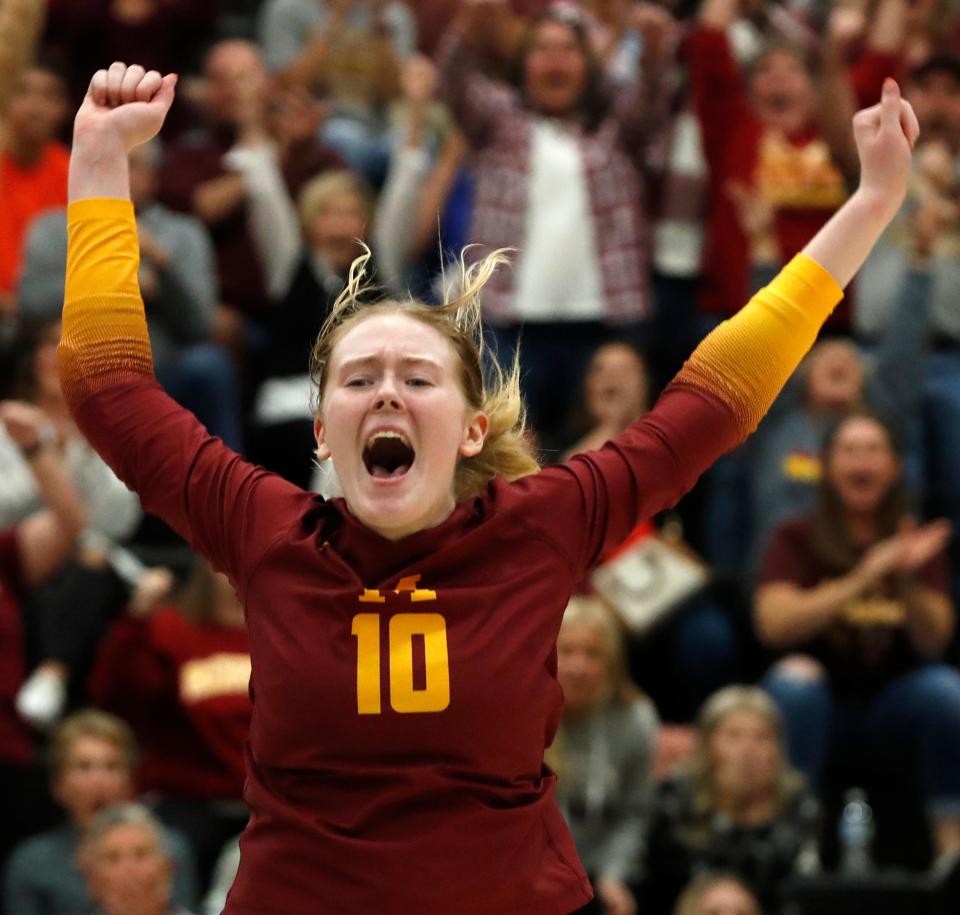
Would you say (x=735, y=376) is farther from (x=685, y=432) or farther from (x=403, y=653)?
(x=403, y=653)

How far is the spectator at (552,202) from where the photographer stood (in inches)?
259

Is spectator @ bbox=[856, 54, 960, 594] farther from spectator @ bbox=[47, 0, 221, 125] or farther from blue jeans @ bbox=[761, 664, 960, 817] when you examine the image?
spectator @ bbox=[47, 0, 221, 125]

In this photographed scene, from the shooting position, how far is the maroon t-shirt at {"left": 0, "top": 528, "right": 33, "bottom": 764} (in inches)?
207

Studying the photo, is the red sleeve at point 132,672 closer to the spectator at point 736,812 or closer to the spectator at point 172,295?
the spectator at point 172,295

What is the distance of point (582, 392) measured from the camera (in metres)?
6.21

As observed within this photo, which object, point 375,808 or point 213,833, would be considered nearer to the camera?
point 375,808

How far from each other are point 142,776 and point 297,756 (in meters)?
3.06

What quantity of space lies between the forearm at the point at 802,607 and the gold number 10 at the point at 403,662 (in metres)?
→ 3.18

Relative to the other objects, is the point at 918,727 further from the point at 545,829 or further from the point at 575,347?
the point at 545,829

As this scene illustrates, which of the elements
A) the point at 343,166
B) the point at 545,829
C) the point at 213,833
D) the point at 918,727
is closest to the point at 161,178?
the point at 343,166

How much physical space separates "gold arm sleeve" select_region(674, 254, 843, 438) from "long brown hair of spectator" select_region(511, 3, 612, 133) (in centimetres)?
414

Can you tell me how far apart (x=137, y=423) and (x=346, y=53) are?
222 inches

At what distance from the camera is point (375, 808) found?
238 centimetres

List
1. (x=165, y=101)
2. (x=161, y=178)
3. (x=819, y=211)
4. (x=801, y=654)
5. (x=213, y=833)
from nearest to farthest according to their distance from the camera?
(x=165, y=101) < (x=213, y=833) < (x=801, y=654) < (x=819, y=211) < (x=161, y=178)
